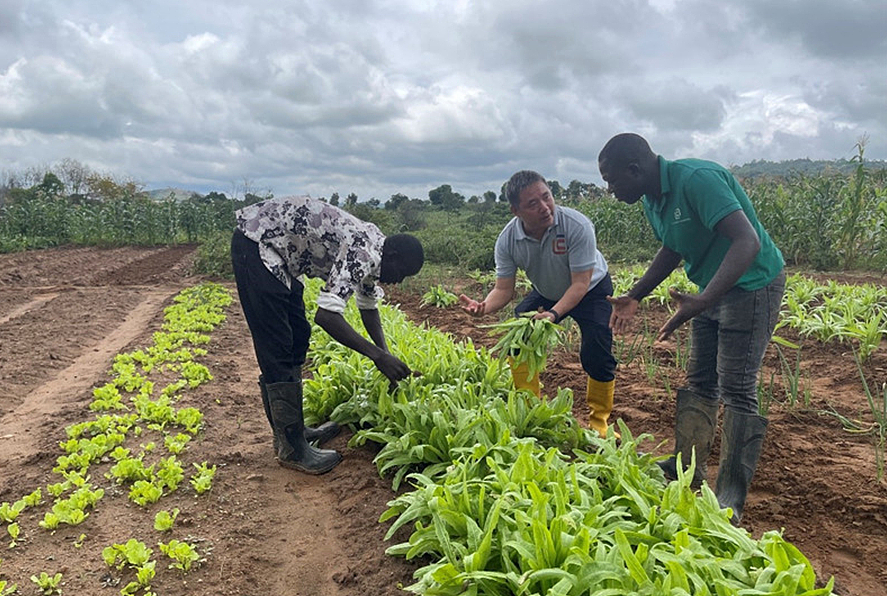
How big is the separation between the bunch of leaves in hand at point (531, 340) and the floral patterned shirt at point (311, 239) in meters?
0.92

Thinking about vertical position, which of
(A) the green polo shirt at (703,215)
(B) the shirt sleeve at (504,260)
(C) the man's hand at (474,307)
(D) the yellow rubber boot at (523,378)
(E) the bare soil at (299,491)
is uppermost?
(A) the green polo shirt at (703,215)

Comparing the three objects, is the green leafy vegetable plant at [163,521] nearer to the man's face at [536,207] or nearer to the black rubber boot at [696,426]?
the man's face at [536,207]

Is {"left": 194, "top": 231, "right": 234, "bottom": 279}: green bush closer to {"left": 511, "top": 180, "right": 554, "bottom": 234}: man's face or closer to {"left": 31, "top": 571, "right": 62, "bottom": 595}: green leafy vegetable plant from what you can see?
{"left": 511, "top": 180, "right": 554, "bottom": 234}: man's face

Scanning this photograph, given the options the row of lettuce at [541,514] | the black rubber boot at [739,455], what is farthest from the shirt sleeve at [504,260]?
the black rubber boot at [739,455]

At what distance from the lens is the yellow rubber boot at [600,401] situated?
12.9 feet

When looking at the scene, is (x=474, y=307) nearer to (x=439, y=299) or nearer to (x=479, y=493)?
(x=479, y=493)

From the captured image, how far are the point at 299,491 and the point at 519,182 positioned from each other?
2290 mm

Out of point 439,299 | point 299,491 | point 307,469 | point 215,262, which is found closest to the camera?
point 299,491

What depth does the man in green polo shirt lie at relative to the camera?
8.85 feet

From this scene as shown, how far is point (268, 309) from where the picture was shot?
343cm

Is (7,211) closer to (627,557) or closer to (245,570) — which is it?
(245,570)

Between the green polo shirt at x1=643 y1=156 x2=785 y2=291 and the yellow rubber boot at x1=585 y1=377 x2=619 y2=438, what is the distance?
1091 mm

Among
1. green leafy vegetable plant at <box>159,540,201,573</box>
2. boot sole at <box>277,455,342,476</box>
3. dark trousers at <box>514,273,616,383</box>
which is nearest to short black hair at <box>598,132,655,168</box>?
dark trousers at <box>514,273,616,383</box>

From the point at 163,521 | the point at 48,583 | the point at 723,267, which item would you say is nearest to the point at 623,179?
the point at 723,267
